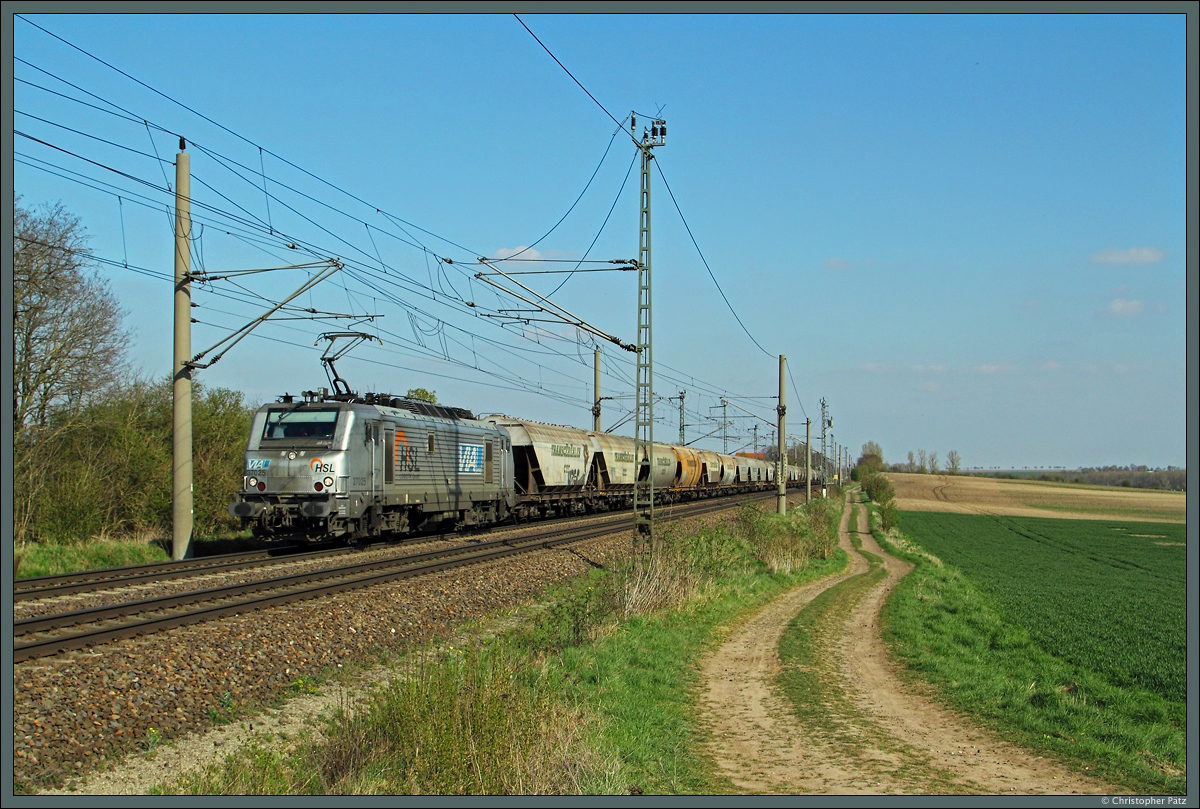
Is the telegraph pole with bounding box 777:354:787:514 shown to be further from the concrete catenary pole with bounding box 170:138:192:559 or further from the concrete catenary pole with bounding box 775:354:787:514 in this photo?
the concrete catenary pole with bounding box 170:138:192:559

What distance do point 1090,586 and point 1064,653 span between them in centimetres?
1715

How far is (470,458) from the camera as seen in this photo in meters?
26.6

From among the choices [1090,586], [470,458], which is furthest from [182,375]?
[1090,586]

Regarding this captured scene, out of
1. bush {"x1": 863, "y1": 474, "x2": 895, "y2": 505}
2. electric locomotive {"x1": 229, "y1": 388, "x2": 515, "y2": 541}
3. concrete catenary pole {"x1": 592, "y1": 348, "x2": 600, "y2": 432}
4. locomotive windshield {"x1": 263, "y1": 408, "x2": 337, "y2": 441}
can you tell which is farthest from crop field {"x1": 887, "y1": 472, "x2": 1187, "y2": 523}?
locomotive windshield {"x1": 263, "y1": 408, "x2": 337, "y2": 441}

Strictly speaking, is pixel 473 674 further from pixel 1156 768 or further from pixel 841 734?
pixel 1156 768

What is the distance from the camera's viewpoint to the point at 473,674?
6.84 metres

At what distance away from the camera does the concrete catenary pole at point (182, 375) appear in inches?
781

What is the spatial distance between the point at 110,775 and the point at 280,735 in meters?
1.46

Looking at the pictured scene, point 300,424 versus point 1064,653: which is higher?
point 300,424

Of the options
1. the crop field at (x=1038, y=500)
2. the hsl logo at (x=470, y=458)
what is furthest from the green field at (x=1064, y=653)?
the crop field at (x=1038, y=500)

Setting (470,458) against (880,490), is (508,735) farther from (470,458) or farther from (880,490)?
(880,490)

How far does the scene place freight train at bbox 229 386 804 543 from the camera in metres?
19.4

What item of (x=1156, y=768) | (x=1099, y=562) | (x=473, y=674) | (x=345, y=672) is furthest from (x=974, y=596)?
(x=1099, y=562)

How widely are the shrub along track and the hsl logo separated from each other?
13397 millimetres
